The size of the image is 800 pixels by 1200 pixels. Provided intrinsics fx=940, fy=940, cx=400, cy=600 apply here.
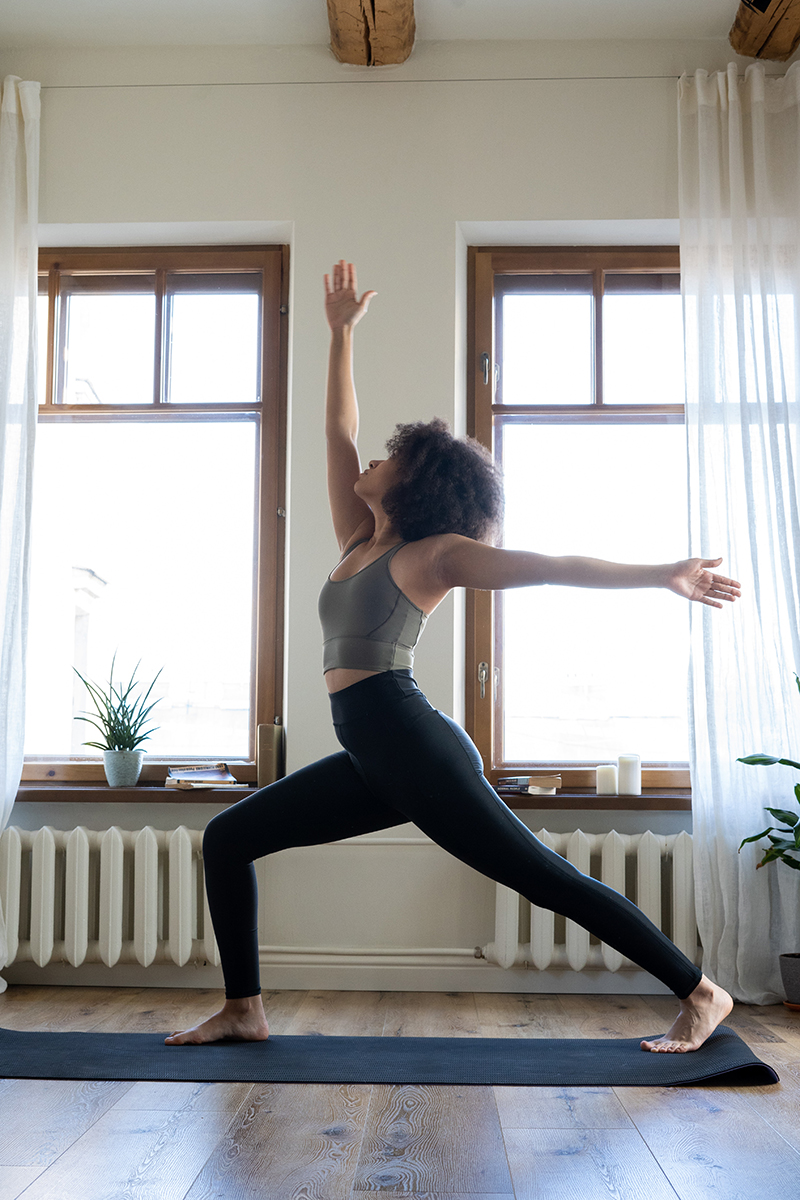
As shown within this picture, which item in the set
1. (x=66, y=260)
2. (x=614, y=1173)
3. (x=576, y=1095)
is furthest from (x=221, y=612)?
(x=614, y=1173)

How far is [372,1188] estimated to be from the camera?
4.92 ft

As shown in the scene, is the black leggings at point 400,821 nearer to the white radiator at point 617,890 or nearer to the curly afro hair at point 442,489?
the curly afro hair at point 442,489

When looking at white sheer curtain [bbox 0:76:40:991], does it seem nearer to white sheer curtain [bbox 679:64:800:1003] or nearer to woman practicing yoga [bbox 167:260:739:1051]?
woman practicing yoga [bbox 167:260:739:1051]

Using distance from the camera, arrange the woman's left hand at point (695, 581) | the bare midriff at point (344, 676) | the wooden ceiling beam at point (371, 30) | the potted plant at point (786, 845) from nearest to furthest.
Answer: the woman's left hand at point (695, 581), the bare midriff at point (344, 676), the potted plant at point (786, 845), the wooden ceiling beam at point (371, 30)

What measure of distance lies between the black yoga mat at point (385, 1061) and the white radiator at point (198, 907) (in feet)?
1.80

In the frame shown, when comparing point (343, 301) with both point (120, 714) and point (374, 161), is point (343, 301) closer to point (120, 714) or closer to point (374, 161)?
point (374, 161)

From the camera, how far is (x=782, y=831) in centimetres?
282

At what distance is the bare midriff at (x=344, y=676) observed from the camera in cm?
206

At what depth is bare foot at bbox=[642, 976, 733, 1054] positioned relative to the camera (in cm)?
212

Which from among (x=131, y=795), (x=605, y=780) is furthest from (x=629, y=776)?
(x=131, y=795)

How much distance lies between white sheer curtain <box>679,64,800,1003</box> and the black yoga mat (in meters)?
0.69

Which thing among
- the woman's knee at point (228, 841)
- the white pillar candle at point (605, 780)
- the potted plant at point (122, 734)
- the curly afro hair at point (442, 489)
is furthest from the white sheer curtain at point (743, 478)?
the potted plant at point (122, 734)

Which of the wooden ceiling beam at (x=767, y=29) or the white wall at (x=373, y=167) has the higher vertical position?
the wooden ceiling beam at (x=767, y=29)

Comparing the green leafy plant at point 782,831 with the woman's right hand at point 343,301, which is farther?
the green leafy plant at point 782,831
